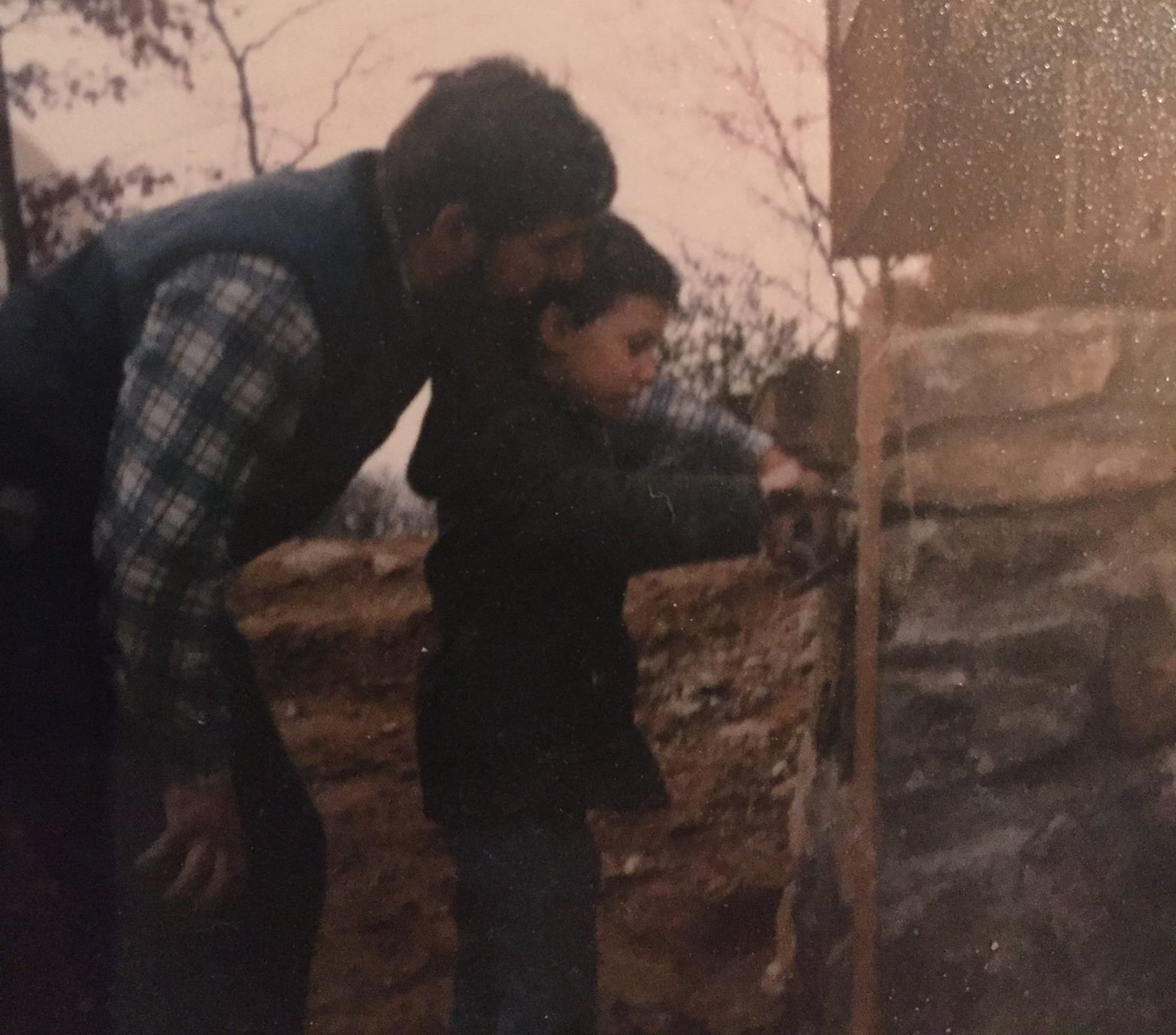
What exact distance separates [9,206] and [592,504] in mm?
621

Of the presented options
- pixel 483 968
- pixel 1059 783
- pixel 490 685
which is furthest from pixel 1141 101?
pixel 483 968

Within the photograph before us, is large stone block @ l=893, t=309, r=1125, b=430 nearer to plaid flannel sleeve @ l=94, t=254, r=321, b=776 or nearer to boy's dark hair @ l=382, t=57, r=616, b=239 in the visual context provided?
boy's dark hair @ l=382, t=57, r=616, b=239

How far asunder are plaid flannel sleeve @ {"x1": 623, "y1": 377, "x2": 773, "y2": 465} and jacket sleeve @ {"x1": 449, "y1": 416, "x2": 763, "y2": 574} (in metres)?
0.03

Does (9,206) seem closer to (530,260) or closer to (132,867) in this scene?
(530,260)

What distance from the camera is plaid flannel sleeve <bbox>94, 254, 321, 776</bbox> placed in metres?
0.87

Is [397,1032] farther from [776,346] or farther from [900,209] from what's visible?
[900,209]

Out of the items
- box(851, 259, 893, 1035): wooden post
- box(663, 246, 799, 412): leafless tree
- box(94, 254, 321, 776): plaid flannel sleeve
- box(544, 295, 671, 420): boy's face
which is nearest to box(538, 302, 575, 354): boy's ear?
box(544, 295, 671, 420): boy's face

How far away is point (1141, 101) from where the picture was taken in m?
1.05

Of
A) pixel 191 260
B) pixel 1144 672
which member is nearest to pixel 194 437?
pixel 191 260

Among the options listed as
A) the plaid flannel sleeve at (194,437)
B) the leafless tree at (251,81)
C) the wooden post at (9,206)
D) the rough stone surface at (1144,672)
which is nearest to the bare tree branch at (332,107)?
the leafless tree at (251,81)

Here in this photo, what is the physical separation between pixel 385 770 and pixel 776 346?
1.99ft

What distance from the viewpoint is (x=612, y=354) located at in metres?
0.97

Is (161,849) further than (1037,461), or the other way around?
(1037,461)

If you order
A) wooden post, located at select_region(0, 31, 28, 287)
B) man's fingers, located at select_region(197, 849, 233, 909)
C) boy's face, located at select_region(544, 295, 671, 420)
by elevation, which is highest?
wooden post, located at select_region(0, 31, 28, 287)
